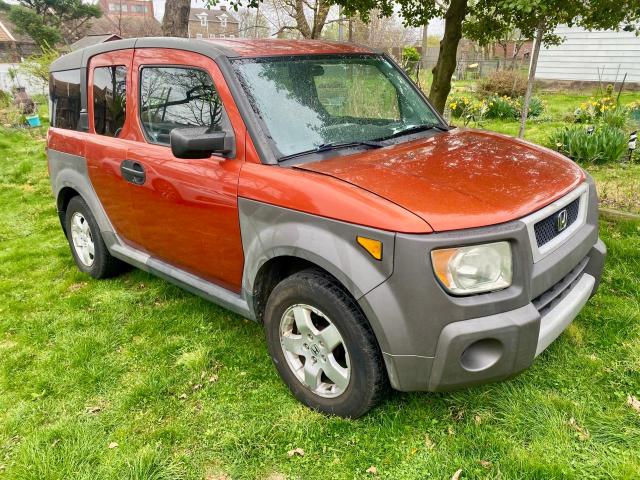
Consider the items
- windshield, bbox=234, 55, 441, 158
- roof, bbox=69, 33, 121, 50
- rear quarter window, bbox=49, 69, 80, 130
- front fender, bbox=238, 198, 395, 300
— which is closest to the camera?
front fender, bbox=238, 198, 395, 300

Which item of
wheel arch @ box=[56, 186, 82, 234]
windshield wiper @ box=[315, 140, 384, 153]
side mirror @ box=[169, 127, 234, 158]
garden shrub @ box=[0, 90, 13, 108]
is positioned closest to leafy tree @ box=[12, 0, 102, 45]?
garden shrub @ box=[0, 90, 13, 108]

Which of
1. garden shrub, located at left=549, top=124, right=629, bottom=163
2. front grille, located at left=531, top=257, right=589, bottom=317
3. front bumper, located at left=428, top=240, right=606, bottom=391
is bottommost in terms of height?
front bumper, located at left=428, top=240, right=606, bottom=391

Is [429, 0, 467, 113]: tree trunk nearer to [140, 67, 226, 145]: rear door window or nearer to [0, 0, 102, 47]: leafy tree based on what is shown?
[140, 67, 226, 145]: rear door window

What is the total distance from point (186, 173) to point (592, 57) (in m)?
17.7

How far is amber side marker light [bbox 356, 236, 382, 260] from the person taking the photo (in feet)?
6.69

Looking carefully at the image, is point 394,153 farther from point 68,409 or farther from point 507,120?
point 507,120

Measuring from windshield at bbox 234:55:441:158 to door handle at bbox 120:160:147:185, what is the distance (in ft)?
3.22

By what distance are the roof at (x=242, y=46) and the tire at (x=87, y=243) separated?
1.29 m

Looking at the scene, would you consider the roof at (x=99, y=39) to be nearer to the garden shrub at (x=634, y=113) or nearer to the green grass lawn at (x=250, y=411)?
the green grass lawn at (x=250, y=411)

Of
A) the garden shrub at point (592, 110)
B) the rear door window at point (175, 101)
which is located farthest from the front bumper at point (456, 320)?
the garden shrub at point (592, 110)

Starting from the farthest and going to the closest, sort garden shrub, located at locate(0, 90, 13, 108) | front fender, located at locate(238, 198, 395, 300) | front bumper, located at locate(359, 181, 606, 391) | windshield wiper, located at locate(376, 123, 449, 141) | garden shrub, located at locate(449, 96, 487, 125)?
1. garden shrub, located at locate(0, 90, 13, 108)
2. garden shrub, located at locate(449, 96, 487, 125)
3. windshield wiper, located at locate(376, 123, 449, 141)
4. front fender, located at locate(238, 198, 395, 300)
5. front bumper, located at locate(359, 181, 606, 391)

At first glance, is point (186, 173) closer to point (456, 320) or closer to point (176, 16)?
point (456, 320)

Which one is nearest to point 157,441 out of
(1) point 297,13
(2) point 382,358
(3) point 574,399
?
(2) point 382,358

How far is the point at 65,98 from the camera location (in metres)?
4.14
